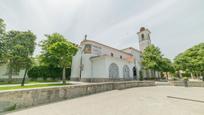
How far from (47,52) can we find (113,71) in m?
12.8

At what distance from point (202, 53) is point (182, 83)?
616 centimetres

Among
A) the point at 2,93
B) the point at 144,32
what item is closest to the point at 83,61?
the point at 2,93

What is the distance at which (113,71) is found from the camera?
2266 centimetres

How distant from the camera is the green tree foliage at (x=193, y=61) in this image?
18.4 metres

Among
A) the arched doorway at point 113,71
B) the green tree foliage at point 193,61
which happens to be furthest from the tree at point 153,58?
the arched doorway at point 113,71

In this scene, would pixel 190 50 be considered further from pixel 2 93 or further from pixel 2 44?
pixel 2 44

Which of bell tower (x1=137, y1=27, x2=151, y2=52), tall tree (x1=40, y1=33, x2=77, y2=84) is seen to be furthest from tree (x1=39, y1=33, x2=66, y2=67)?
bell tower (x1=137, y1=27, x2=151, y2=52)

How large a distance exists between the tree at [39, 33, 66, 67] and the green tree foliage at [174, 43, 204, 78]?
73.7 feet

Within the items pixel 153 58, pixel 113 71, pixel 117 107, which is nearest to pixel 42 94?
pixel 117 107

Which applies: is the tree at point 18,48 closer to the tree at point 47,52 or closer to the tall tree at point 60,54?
the tree at point 47,52

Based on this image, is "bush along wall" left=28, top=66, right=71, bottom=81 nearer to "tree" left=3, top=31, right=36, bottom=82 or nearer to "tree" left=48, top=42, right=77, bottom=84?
"tree" left=3, top=31, right=36, bottom=82

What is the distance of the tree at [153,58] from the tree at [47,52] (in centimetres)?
2114

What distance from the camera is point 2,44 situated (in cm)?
2048

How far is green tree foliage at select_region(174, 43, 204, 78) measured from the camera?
18.4 metres
